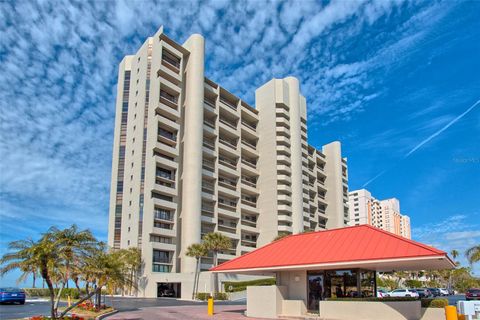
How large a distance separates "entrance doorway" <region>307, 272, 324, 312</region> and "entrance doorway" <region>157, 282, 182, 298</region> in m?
41.2

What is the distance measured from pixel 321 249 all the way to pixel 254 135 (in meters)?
66.9

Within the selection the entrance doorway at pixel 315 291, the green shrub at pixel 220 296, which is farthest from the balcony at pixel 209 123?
the entrance doorway at pixel 315 291

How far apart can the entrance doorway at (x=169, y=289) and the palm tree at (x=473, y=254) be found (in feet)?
134

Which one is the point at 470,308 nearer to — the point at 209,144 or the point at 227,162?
the point at 209,144

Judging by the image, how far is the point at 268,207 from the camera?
3460 inches

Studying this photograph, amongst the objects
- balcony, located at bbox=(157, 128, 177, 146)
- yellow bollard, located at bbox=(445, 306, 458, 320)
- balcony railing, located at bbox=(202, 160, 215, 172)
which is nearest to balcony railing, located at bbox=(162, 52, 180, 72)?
balcony, located at bbox=(157, 128, 177, 146)

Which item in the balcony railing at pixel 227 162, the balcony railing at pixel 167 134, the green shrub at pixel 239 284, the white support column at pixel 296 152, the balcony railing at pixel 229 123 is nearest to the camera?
the green shrub at pixel 239 284

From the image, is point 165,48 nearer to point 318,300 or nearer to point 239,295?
point 239,295

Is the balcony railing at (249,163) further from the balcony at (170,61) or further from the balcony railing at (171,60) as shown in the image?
the balcony railing at (171,60)

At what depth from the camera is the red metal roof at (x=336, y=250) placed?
22.3m

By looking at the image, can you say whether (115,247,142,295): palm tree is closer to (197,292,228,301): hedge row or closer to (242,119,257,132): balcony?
(197,292,228,301): hedge row

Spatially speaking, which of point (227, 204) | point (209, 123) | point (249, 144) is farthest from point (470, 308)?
point (249, 144)

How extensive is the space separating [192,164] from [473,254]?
43.2 metres

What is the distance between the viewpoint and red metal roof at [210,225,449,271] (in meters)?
22.3
